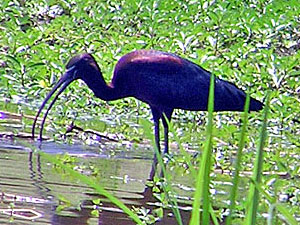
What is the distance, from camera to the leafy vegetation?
26.7ft

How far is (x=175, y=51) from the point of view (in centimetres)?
1056

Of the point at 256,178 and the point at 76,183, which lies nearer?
the point at 256,178

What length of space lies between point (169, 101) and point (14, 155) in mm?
1377

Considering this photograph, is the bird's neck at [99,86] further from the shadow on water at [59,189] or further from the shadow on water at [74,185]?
the shadow on water at [59,189]

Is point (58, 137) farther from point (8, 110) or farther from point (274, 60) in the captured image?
point (274, 60)

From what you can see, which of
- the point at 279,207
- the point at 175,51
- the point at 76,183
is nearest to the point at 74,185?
the point at 76,183

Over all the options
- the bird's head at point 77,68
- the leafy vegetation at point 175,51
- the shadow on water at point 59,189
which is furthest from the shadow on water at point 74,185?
the bird's head at point 77,68

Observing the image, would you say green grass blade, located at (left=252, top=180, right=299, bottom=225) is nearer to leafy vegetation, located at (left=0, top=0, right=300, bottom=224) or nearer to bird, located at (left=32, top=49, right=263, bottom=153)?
leafy vegetation, located at (left=0, top=0, right=300, bottom=224)

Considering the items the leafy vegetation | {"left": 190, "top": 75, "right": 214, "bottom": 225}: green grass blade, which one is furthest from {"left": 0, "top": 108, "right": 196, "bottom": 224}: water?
{"left": 190, "top": 75, "right": 214, "bottom": 225}: green grass blade

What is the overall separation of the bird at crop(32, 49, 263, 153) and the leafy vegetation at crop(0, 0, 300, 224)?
0.95ft

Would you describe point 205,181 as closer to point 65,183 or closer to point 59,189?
point 59,189

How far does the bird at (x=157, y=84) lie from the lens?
7.45 meters

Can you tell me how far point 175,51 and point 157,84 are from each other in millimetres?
3054

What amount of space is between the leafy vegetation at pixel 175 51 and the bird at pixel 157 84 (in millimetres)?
289
